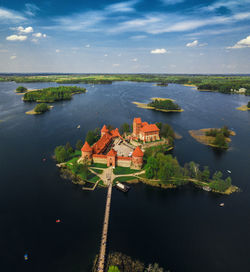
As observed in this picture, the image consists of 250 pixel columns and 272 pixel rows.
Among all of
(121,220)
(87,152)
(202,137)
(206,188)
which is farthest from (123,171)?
(202,137)

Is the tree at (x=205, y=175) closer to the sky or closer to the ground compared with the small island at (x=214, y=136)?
closer to the ground

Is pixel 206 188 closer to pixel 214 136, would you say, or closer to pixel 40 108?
pixel 214 136

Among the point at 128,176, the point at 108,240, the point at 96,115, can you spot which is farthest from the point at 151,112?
the point at 108,240

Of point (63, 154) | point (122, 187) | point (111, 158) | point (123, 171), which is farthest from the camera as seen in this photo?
point (63, 154)

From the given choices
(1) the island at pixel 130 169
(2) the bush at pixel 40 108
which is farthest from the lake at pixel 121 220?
(2) the bush at pixel 40 108

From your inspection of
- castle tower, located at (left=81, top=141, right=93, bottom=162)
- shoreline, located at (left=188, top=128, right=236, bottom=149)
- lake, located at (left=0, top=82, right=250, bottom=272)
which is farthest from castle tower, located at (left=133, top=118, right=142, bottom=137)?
shoreline, located at (left=188, top=128, right=236, bottom=149)

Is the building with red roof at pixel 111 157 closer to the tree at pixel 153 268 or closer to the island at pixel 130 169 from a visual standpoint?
the island at pixel 130 169

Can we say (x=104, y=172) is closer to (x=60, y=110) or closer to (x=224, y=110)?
(x=60, y=110)
